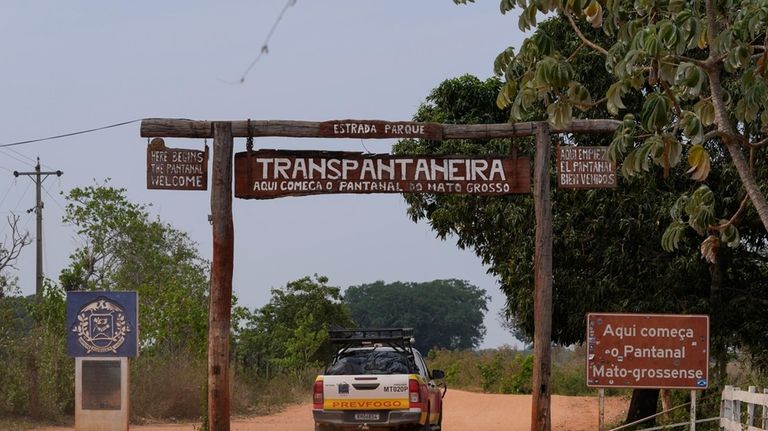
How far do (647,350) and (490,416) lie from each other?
11286mm

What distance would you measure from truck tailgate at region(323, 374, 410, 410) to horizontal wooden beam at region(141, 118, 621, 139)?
3774 mm

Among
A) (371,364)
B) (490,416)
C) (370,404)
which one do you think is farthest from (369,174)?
(490,416)

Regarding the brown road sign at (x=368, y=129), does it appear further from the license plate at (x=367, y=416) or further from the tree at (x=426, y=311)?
the tree at (x=426, y=311)

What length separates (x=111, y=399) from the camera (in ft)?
58.6

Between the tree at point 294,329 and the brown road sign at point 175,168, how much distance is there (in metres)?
21.5

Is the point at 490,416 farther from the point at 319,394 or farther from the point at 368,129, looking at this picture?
the point at 368,129

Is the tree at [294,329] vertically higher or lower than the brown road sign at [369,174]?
lower

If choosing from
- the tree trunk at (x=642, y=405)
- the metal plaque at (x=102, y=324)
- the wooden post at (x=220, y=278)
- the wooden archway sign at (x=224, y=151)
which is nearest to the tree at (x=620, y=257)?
the tree trunk at (x=642, y=405)

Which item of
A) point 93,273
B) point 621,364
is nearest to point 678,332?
point 621,364

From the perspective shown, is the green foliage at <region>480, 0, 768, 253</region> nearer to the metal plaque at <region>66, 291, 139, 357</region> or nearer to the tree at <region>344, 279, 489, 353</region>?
the metal plaque at <region>66, 291, 139, 357</region>

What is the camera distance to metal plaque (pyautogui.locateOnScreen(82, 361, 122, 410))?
Result: 17.8 metres

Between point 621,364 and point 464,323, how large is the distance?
99.9 meters

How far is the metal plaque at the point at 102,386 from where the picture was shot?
1784cm

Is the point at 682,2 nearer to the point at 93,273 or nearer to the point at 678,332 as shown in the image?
the point at 678,332
